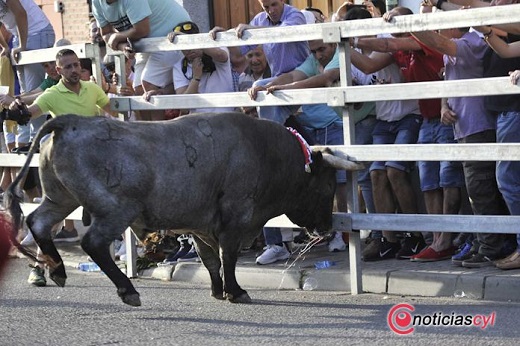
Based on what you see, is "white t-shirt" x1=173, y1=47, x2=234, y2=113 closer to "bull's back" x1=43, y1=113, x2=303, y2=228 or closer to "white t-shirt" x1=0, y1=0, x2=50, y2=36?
"bull's back" x1=43, y1=113, x2=303, y2=228

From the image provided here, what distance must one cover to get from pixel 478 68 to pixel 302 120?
1.83 metres

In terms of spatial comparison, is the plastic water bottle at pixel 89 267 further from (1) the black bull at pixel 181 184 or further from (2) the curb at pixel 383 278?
(1) the black bull at pixel 181 184

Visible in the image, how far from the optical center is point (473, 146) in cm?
788

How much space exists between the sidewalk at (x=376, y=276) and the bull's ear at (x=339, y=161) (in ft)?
2.88

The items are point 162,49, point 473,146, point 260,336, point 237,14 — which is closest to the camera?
point 260,336

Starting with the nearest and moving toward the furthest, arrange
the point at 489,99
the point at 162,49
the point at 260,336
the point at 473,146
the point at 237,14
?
1. the point at 260,336
2. the point at 473,146
3. the point at 489,99
4. the point at 162,49
5. the point at 237,14

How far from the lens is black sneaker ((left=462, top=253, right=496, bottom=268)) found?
8.58m

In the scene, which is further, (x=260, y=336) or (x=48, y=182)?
(x=48, y=182)

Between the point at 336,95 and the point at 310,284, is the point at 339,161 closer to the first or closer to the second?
the point at 336,95

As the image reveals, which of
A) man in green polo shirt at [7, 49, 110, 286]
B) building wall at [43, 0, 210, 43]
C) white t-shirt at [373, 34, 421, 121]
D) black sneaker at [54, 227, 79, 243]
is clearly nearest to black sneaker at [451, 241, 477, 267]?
white t-shirt at [373, 34, 421, 121]

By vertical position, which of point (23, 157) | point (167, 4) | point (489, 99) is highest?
point (167, 4)

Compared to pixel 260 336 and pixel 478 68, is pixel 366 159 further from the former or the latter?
pixel 260 336

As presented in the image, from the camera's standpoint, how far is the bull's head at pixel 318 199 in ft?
28.9

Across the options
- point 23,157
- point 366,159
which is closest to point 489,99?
point 366,159
